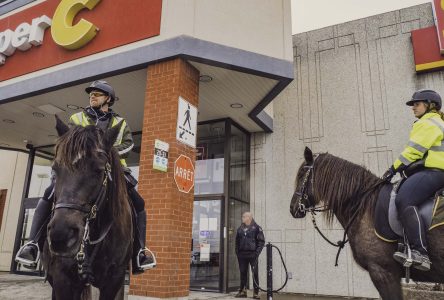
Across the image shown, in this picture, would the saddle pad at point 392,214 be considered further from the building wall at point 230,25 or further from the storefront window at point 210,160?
the storefront window at point 210,160

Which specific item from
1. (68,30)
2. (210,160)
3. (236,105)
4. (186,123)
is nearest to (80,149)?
(186,123)

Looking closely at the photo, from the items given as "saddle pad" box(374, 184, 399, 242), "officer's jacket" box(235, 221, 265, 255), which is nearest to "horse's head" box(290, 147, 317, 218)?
"saddle pad" box(374, 184, 399, 242)

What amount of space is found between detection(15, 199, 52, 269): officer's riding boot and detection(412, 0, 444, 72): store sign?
9.00 metres

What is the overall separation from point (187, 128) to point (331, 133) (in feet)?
15.2

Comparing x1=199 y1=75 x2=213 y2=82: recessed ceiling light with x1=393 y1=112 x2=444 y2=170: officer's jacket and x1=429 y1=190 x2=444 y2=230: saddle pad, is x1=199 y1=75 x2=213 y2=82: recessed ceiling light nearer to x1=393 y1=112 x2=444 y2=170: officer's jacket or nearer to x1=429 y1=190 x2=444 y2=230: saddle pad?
x1=393 y1=112 x2=444 y2=170: officer's jacket

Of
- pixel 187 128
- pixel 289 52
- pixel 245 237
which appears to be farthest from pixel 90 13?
pixel 245 237

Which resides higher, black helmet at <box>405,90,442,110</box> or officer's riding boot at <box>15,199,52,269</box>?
black helmet at <box>405,90,442,110</box>

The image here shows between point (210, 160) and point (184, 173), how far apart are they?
341 cm

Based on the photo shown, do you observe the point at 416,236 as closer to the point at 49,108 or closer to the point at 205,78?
the point at 205,78

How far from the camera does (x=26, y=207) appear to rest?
12.6 metres

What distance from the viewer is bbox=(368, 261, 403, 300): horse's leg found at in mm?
3595

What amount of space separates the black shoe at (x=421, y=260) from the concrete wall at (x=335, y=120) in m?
5.76

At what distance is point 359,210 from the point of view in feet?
13.4

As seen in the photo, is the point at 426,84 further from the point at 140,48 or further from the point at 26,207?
the point at 26,207
